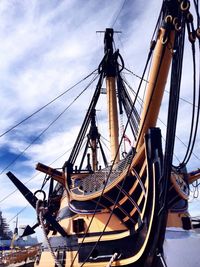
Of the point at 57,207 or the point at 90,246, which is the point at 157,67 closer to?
the point at 90,246

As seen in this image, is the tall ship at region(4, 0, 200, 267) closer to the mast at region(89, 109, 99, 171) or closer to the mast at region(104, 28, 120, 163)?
the mast at region(104, 28, 120, 163)

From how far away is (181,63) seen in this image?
847 cm

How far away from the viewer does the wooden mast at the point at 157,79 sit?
9.20m

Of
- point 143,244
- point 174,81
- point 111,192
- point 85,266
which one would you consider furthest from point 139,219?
point 174,81

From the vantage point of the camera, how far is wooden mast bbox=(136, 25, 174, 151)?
362 inches

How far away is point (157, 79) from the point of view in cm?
992

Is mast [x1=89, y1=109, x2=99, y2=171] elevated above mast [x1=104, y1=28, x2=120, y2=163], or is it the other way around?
mast [x1=104, y1=28, x2=120, y2=163]

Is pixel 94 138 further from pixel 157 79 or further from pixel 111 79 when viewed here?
pixel 157 79

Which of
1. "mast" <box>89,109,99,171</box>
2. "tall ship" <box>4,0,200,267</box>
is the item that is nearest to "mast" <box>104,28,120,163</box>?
"tall ship" <box>4,0,200,267</box>

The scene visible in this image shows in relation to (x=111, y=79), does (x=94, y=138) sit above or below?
below

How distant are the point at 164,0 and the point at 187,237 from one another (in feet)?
27.2

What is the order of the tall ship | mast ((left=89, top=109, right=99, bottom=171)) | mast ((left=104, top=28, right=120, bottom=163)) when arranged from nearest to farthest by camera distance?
the tall ship → mast ((left=104, top=28, right=120, bottom=163)) → mast ((left=89, top=109, right=99, bottom=171))

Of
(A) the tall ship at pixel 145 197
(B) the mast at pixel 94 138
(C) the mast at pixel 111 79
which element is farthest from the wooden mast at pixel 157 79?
(B) the mast at pixel 94 138

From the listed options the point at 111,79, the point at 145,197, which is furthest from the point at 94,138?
the point at 145,197
